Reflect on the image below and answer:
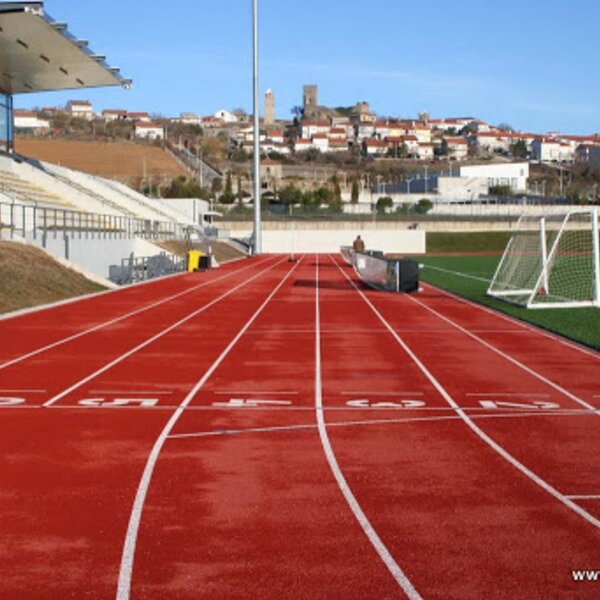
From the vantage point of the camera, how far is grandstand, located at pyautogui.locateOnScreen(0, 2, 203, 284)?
28.0 meters

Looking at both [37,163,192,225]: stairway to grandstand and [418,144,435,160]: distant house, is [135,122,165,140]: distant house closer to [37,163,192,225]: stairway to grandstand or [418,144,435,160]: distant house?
[418,144,435,160]: distant house

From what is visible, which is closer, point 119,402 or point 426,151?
point 119,402

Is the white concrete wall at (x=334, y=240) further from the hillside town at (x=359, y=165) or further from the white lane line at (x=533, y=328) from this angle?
the white lane line at (x=533, y=328)

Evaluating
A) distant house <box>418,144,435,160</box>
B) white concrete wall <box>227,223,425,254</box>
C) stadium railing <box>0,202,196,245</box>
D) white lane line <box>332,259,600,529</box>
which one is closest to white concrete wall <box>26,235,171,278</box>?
stadium railing <box>0,202,196,245</box>

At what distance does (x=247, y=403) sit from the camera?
9.55m

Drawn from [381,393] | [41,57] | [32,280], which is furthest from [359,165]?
[381,393]

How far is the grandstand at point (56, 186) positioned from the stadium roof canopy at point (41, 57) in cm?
3

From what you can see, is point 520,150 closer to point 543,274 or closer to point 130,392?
point 543,274

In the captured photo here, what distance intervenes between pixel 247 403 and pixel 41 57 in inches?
1221

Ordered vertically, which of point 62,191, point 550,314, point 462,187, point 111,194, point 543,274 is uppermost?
point 462,187

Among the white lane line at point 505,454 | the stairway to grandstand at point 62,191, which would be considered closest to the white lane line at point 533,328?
the white lane line at point 505,454

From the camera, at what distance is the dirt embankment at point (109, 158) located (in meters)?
89.1

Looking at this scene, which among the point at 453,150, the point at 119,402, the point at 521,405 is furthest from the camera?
the point at 453,150

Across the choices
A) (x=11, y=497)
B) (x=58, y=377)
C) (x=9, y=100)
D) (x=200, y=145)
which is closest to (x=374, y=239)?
(x=9, y=100)
